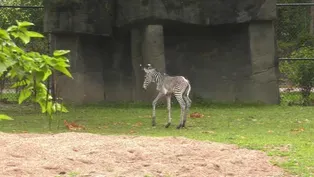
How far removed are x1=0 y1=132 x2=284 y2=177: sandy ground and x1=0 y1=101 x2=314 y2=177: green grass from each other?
17.6 inches

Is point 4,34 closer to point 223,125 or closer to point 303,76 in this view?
point 223,125

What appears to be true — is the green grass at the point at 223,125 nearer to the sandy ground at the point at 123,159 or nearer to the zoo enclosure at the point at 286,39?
the sandy ground at the point at 123,159

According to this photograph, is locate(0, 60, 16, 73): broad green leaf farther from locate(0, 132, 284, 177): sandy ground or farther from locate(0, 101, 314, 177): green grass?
locate(0, 101, 314, 177): green grass

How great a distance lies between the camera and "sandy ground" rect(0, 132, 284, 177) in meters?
4.95

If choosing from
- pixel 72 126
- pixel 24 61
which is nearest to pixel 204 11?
pixel 72 126

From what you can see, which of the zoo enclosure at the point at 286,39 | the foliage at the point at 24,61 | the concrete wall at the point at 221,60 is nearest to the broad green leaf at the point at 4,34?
the foliage at the point at 24,61

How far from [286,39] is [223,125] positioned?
10029 mm

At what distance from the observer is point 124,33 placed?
14.8 metres

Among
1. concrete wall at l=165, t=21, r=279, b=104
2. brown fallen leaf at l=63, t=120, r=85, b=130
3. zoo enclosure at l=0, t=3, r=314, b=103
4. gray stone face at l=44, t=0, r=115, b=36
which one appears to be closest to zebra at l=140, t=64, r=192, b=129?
brown fallen leaf at l=63, t=120, r=85, b=130

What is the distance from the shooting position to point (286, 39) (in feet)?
63.5

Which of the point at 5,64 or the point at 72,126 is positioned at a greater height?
the point at 5,64

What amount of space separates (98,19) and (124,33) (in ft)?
3.25

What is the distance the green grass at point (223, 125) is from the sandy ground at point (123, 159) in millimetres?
447

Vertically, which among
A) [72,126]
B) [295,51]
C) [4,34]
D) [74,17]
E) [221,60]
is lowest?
[72,126]
